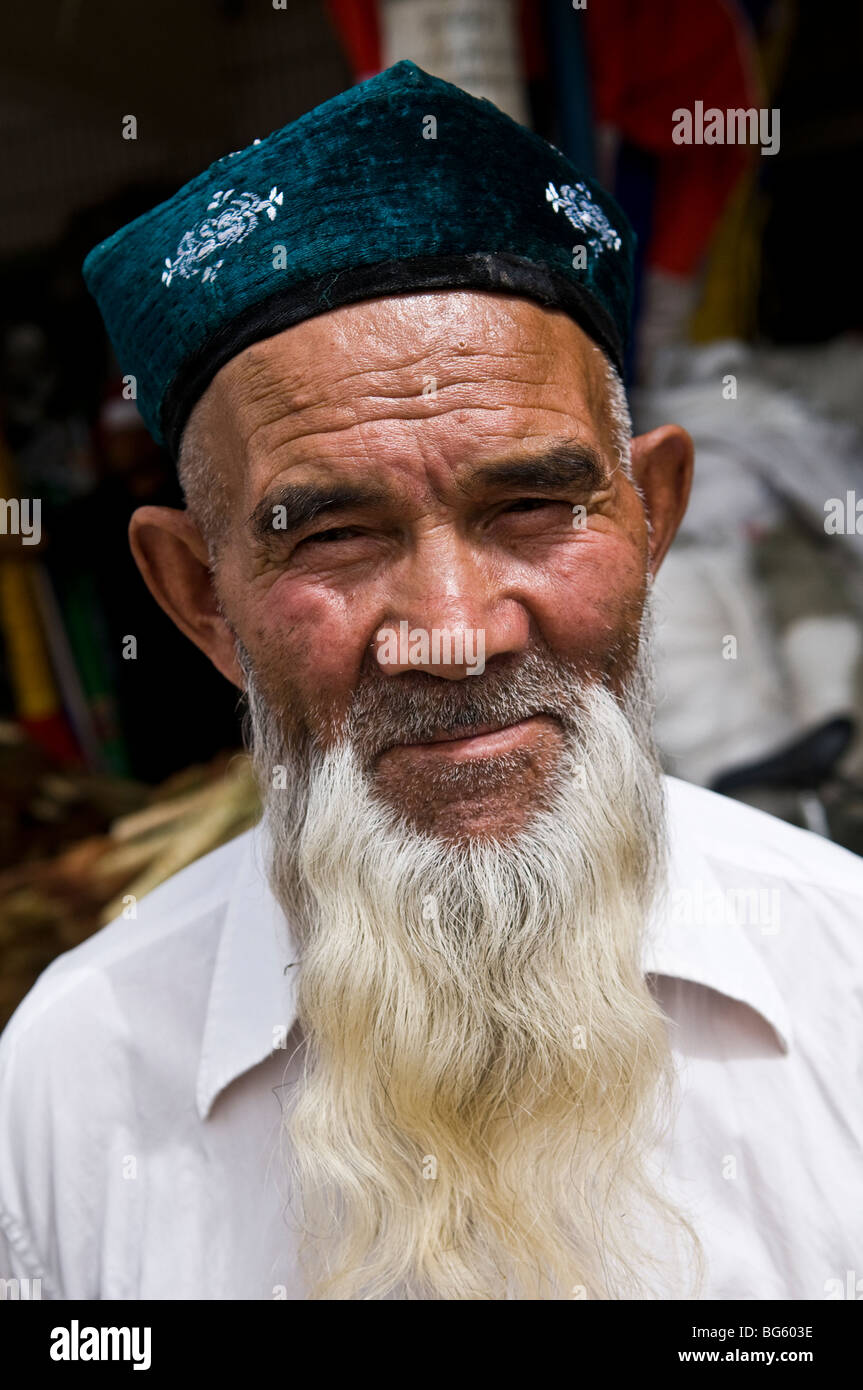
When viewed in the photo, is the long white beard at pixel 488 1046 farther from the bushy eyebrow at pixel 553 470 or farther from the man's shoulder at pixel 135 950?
the man's shoulder at pixel 135 950

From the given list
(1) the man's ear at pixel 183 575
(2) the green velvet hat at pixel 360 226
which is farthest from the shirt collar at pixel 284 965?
(2) the green velvet hat at pixel 360 226

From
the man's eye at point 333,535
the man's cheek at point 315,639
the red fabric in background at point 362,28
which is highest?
the red fabric in background at point 362,28

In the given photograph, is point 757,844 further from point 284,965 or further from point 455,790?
point 284,965

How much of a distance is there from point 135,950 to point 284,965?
237 mm

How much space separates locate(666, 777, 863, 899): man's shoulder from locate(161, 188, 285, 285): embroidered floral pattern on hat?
919mm

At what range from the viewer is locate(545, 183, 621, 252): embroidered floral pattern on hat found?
1.32 metres

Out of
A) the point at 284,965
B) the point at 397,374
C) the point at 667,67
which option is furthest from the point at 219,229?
the point at 667,67

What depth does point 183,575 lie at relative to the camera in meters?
1.45

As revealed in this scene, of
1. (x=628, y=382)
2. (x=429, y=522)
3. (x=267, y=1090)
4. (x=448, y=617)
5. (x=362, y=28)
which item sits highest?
(x=362, y=28)

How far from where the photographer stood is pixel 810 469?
360 cm

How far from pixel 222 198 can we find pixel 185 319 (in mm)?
144

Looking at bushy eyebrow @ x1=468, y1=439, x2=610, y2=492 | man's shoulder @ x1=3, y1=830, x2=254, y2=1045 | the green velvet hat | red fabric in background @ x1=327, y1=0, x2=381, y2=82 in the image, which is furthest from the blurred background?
bushy eyebrow @ x1=468, y1=439, x2=610, y2=492

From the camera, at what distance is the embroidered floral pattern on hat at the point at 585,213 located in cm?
132
